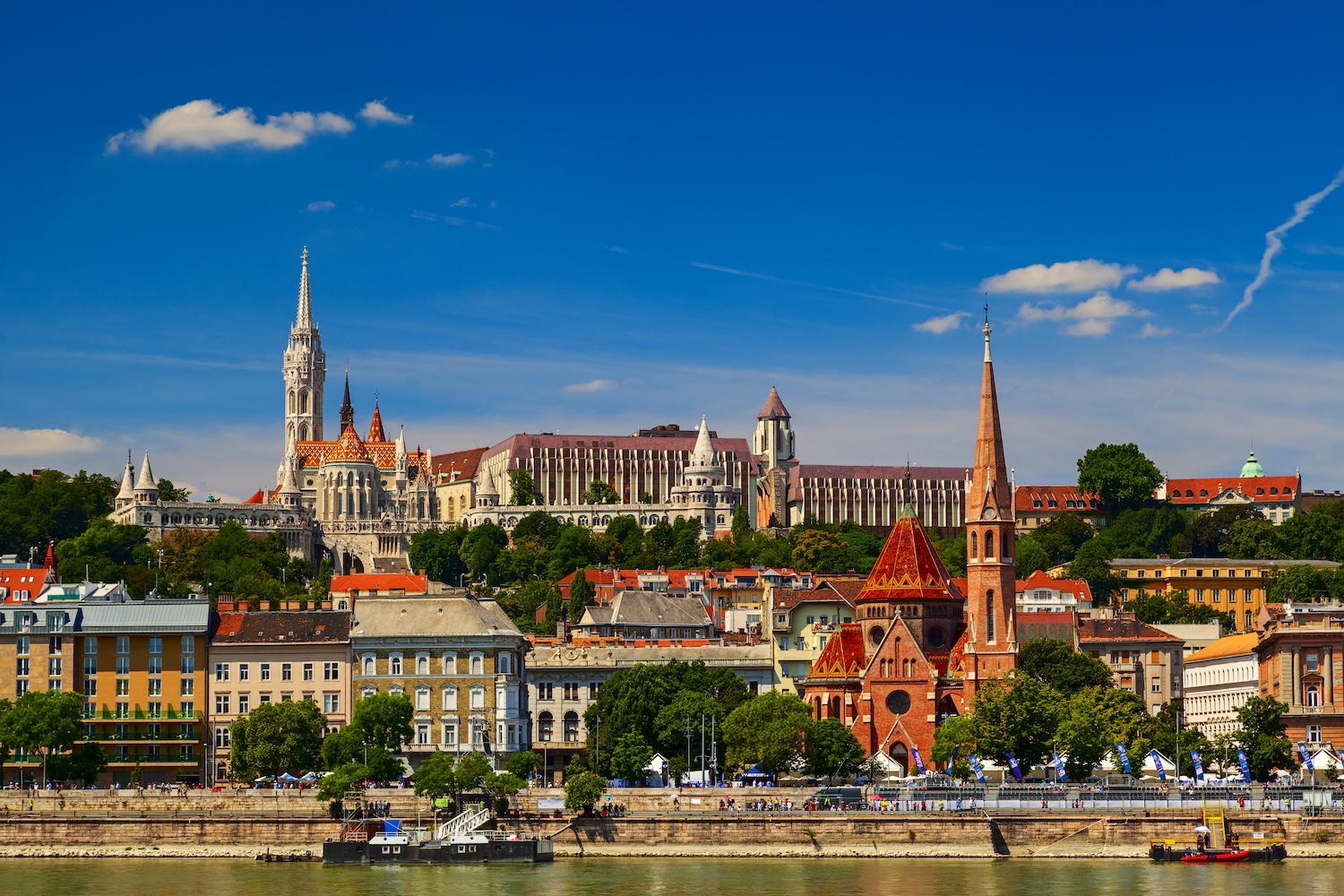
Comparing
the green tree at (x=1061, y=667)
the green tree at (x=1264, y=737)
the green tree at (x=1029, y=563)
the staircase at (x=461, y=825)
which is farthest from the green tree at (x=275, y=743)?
the green tree at (x=1029, y=563)

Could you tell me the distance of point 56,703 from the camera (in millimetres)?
97438

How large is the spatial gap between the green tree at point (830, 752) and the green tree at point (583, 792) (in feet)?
59.8

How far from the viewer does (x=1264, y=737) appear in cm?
10425

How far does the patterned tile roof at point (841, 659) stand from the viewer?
123750mm

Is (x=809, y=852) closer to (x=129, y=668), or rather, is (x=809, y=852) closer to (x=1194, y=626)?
(x=129, y=668)

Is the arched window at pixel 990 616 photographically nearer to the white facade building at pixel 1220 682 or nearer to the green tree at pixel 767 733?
the white facade building at pixel 1220 682

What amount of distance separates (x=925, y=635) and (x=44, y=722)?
48.4 meters

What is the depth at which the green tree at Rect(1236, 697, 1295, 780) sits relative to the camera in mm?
103062

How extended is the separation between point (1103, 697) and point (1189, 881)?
107ft

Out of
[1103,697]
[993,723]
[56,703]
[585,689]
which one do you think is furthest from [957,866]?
[585,689]

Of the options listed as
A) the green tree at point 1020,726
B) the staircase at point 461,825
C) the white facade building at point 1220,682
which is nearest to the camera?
the staircase at point 461,825

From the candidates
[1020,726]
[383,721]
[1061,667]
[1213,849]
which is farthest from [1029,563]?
[1213,849]

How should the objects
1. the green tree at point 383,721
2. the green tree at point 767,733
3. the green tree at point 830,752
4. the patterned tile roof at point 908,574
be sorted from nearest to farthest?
the green tree at point 383,721 < the green tree at point 767,733 < the green tree at point 830,752 < the patterned tile roof at point 908,574

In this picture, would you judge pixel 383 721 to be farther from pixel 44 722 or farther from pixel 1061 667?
pixel 1061 667
